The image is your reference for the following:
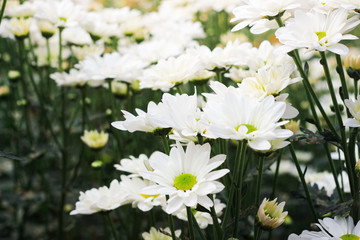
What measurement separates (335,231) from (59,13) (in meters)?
1.16

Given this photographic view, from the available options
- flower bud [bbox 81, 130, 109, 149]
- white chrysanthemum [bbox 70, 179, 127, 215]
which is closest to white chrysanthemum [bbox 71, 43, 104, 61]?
flower bud [bbox 81, 130, 109, 149]

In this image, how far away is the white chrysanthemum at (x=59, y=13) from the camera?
1.46 meters

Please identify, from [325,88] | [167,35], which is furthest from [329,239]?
[325,88]

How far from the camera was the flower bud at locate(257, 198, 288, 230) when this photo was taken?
713 millimetres

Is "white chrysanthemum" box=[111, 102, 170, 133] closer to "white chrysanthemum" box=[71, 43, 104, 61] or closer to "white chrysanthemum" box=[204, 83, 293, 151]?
"white chrysanthemum" box=[204, 83, 293, 151]

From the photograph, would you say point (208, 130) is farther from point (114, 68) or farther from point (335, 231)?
point (114, 68)

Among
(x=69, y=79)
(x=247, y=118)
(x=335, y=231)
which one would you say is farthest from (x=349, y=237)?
(x=69, y=79)

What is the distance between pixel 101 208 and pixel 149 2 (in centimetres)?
282

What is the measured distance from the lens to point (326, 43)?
754 millimetres

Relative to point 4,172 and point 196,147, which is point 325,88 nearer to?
point 4,172

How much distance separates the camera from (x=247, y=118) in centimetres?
66

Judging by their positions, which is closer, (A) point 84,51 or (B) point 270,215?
(B) point 270,215

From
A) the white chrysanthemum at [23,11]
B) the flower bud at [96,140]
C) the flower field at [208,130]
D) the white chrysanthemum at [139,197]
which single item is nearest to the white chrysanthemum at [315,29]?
the flower field at [208,130]

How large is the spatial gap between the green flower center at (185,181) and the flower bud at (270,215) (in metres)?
0.13
